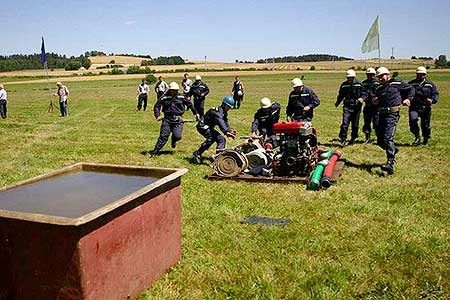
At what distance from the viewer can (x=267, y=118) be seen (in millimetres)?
10242

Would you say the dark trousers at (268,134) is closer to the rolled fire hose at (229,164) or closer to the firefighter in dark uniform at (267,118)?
the firefighter in dark uniform at (267,118)

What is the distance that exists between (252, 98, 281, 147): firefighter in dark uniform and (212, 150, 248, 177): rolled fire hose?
118 centimetres

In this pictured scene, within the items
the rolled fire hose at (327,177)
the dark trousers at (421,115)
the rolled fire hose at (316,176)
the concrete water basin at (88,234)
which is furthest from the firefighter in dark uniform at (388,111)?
the concrete water basin at (88,234)

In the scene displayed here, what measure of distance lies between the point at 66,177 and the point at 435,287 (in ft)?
13.3

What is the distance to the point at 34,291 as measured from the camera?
11.4 ft

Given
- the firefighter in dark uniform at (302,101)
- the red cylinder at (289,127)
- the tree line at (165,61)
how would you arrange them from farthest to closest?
the tree line at (165,61)
the firefighter in dark uniform at (302,101)
the red cylinder at (289,127)

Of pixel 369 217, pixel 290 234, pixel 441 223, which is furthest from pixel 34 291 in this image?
pixel 441 223

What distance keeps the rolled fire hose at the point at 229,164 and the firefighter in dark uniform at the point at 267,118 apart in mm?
1180

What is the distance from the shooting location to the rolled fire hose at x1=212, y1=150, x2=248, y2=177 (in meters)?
8.97

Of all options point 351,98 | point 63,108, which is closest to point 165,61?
point 63,108

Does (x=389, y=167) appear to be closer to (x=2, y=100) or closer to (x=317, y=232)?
(x=317, y=232)

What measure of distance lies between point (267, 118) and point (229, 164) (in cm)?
184

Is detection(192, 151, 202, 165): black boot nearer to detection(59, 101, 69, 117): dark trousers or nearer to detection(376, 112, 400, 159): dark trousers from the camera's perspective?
detection(376, 112, 400, 159): dark trousers

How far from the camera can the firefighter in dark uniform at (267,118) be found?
10.1 metres
